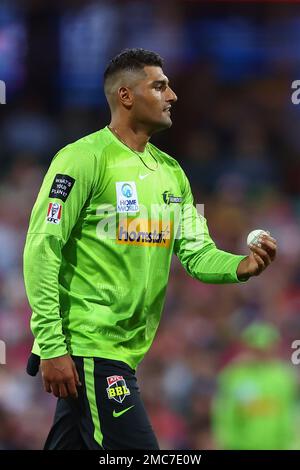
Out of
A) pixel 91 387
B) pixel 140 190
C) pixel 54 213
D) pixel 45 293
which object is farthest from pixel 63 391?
pixel 140 190

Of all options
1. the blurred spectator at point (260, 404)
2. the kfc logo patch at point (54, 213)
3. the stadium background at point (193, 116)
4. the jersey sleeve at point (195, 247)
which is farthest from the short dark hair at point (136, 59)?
the stadium background at point (193, 116)

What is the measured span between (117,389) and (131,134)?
117 cm

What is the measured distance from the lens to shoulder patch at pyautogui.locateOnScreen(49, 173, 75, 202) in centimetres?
422

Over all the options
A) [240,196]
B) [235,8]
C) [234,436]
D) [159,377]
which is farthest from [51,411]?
[235,8]

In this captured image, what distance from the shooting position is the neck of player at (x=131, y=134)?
4590mm

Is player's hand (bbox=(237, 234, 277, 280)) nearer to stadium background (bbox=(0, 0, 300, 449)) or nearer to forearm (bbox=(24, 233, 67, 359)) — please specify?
forearm (bbox=(24, 233, 67, 359))

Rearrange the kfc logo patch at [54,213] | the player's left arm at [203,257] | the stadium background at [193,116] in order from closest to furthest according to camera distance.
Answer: the kfc logo patch at [54,213], the player's left arm at [203,257], the stadium background at [193,116]

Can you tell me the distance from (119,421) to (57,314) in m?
0.52

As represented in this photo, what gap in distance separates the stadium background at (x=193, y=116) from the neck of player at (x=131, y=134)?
432 cm

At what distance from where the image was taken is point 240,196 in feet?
32.7

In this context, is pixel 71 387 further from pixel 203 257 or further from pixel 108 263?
pixel 203 257

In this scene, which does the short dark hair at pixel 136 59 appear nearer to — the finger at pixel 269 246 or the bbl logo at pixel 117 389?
the finger at pixel 269 246

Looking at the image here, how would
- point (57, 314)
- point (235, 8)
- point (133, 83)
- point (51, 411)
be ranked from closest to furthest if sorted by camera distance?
1. point (57, 314)
2. point (133, 83)
3. point (51, 411)
4. point (235, 8)
